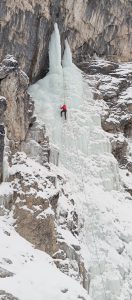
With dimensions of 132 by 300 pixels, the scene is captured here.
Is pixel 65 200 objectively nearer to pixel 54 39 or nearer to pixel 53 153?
pixel 53 153

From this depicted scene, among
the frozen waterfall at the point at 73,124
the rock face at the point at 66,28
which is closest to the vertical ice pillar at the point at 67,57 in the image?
the frozen waterfall at the point at 73,124

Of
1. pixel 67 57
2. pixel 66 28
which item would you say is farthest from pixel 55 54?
pixel 66 28

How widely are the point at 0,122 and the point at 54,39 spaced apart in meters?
11.7

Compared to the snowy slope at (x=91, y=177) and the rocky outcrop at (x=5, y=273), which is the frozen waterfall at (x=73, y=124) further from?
the rocky outcrop at (x=5, y=273)

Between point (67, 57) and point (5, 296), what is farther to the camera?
point (67, 57)

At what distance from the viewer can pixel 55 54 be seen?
36344 millimetres

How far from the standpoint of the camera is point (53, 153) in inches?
1212

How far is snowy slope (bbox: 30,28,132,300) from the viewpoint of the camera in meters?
28.4

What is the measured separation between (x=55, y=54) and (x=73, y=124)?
496 centimetres

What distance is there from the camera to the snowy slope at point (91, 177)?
2840 centimetres

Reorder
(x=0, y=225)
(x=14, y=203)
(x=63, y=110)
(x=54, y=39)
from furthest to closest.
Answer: (x=54, y=39) < (x=63, y=110) < (x=14, y=203) < (x=0, y=225)

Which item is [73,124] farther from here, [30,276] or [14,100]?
[30,276]

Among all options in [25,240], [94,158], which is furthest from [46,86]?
[25,240]

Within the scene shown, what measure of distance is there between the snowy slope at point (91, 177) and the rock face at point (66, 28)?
128cm
